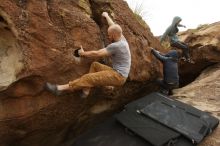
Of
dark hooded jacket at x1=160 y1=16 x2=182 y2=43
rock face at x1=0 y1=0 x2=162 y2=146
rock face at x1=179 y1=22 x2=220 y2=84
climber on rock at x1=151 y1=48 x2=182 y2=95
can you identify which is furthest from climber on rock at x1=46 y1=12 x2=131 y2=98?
rock face at x1=179 y1=22 x2=220 y2=84

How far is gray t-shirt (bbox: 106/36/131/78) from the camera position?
18.1 ft

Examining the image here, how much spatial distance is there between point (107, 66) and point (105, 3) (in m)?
1.45

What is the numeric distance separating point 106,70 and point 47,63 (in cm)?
98

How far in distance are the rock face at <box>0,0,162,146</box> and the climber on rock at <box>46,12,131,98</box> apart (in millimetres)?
237

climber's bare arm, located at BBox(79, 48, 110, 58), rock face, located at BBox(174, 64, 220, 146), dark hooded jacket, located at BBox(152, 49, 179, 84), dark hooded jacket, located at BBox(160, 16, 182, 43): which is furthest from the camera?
dark hooded jacket, located at BBox(160, 16, 182, 43)

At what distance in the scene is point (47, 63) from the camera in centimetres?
512

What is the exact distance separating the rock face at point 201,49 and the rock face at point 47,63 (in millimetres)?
3366

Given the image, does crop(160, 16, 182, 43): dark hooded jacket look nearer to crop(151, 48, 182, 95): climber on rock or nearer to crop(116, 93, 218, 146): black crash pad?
crop(151, 48, 182, 95): climber on rock

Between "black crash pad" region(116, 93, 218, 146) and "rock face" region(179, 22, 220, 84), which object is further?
"rock face" region(179, 22, 220, 84)

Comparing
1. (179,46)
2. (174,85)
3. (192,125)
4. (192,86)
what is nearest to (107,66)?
(192,125)

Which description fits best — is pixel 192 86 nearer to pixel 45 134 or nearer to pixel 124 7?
pixel 124 7

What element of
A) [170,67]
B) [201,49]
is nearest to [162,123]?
[170,67]

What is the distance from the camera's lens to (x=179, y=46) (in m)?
9.43

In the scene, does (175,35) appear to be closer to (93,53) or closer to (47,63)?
(93,53)
